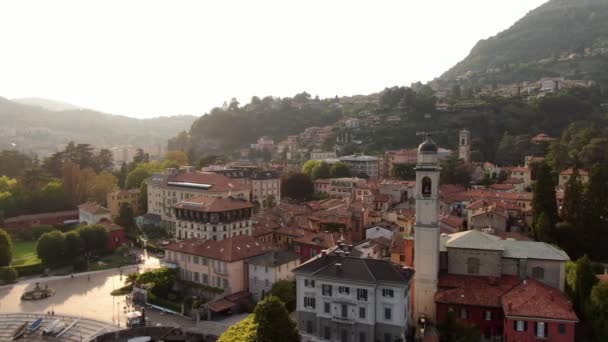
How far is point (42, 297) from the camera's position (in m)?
41.6

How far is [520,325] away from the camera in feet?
87.9

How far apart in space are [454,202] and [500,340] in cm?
3190

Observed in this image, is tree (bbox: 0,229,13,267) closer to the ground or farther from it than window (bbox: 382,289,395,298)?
closer to the ground

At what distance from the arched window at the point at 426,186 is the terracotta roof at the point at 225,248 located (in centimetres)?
1445

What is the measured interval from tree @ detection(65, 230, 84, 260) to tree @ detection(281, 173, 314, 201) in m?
31.9

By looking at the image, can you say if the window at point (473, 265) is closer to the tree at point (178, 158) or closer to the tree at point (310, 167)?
the tree at point (310, 167)

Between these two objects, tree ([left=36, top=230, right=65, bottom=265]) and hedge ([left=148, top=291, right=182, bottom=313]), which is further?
tree ([left=36, top=230, right=65, bottom=265])

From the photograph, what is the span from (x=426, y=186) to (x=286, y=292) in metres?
11.7

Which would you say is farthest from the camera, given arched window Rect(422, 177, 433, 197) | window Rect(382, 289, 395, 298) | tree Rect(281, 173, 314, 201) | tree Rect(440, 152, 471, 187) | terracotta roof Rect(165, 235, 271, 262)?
tree Rect(281, 173, 314, 201)

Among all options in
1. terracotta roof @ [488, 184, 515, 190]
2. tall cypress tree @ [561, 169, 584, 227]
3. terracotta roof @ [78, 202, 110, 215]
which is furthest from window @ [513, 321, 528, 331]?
terracotta roof @ [78, 202, 110, 215]

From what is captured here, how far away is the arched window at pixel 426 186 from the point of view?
103ft

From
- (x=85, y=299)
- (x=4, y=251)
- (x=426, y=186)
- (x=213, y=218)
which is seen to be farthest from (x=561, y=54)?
(x=4, y=251)

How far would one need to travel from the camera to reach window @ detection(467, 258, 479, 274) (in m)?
32.2

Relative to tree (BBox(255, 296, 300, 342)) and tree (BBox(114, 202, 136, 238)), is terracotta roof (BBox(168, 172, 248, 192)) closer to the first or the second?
tree (BBox(114, 202, 136, 238))
